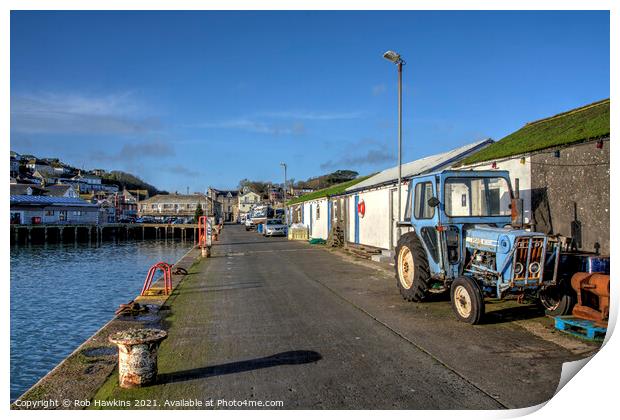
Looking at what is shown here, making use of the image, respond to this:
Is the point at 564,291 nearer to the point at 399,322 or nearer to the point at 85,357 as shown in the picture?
the point at 399,322

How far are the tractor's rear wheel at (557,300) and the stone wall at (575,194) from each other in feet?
6.30

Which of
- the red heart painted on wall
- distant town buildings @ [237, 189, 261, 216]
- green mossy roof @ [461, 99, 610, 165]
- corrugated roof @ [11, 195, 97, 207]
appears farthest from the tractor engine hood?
distant town buildings @ [237, 189, 261, 216]

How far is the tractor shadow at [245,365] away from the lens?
6.36m

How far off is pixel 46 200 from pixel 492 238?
80.7 m

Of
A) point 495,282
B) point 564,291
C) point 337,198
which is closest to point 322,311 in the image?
point 495,282

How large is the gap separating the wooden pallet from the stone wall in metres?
2.75

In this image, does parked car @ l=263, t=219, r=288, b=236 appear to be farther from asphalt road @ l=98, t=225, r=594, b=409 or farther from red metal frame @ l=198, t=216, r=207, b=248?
asphalt road @ l=98, t=225, r=594, b=409

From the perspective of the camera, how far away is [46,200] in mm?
77688

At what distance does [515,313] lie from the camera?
9695 millimetres

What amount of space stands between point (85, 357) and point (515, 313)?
24.1 feet

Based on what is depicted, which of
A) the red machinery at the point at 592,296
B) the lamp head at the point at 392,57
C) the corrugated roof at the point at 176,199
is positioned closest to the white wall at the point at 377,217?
the lamp head at the point at 392,57

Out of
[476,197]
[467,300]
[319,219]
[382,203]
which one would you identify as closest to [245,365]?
[467,300]

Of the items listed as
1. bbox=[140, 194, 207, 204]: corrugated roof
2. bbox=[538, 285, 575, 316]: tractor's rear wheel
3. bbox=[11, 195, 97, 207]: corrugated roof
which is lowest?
bbox=[538, 285, 575, 316]: tractor's rear wheel

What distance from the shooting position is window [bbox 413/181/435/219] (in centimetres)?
1049
